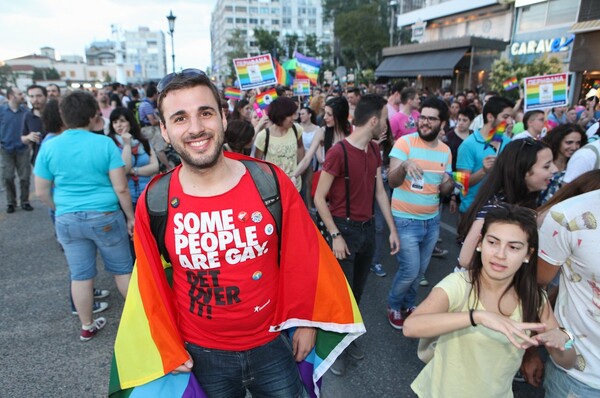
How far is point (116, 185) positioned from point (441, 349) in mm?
2687

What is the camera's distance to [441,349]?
1.89 m

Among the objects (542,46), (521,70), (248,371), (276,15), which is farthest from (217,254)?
(276,15)

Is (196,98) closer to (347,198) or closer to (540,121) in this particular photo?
(347,198)

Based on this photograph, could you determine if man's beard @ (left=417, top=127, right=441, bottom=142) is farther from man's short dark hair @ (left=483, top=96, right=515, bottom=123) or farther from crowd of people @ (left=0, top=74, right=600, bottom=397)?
man's short dark hair @ (left=483, top=96, right=515, bottom=123)

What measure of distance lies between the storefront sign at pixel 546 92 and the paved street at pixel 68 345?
2.98m

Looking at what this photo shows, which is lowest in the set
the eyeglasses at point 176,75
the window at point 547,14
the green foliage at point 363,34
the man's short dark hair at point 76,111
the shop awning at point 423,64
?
the man's short dark hair at point 76,111

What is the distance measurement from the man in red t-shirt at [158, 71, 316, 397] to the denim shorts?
170 centimetres

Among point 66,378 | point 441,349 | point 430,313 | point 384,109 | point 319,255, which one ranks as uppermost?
point 384,109

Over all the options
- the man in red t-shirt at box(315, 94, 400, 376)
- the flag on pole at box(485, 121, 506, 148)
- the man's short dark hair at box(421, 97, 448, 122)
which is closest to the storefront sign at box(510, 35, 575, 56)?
the flag on pole at box(485, 121, 506, 148)

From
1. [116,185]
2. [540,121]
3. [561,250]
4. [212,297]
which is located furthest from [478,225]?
[540,121]

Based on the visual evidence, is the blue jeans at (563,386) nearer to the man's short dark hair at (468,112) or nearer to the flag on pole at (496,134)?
the flag on pole at (496,134)

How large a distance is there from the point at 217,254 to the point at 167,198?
34cm

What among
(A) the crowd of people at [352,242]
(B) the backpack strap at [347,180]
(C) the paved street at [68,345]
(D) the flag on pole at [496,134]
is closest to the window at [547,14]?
(D) the flag on pole at [496,134]

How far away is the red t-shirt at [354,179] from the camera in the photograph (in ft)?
9.82
